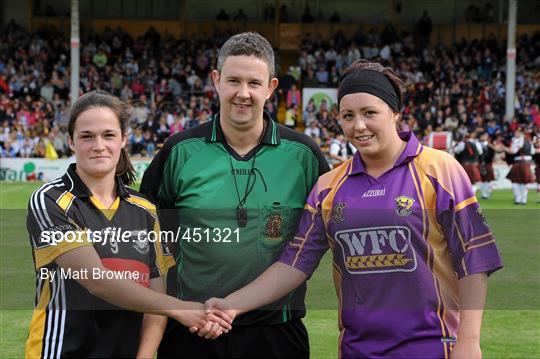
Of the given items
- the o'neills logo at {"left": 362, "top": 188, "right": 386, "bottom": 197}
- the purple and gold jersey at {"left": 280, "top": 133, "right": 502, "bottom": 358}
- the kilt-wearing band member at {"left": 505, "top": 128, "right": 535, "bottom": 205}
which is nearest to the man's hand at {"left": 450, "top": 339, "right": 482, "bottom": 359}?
the purple and gold jersey at {"left": 280, "top": 133, "right": 502, "bottom": 358}

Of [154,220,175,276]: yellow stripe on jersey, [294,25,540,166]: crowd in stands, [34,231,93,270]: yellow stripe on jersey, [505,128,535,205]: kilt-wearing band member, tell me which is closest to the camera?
[34,231,93,270]: yellow stripe on jersey

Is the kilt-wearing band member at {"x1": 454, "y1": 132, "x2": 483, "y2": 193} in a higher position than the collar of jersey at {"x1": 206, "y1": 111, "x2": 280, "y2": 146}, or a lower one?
lower

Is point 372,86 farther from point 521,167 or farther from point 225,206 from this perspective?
point 521,167

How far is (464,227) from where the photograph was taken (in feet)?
11.4

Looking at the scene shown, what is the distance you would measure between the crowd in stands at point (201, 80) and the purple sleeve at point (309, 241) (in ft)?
79.7

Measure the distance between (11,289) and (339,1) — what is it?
3484 centimetres

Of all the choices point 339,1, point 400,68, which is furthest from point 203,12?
point 400,68

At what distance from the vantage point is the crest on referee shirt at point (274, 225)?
415 centimetres

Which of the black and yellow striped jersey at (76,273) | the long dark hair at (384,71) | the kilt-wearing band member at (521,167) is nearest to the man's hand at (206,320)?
→ the black and yellow striped jersey at (76,273)

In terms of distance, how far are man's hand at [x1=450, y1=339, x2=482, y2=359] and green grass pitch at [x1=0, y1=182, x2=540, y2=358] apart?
1221mm

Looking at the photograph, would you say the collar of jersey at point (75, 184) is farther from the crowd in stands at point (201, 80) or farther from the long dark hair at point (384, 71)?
the crowd in stands at point (201, 80)

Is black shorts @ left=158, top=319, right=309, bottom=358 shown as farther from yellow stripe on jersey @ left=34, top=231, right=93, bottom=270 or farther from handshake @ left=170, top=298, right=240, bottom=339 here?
yellow stripe on jersey @ left=34, top=231, right=93, bottom=270

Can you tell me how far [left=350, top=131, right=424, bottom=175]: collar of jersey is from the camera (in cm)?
364

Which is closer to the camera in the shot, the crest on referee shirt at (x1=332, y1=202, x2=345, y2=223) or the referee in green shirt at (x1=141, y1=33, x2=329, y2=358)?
the crest on referee shirt at (x1=332, y1=202, x2=345, y2=223)
